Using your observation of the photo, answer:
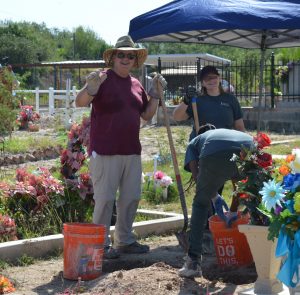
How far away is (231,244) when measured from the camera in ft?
20.9

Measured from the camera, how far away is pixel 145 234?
26.1ft

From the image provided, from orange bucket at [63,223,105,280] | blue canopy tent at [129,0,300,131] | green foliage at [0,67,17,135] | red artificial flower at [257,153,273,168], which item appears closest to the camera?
red artificial flower at [257,153,273,168]

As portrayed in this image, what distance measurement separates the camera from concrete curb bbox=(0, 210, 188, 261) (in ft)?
22.2

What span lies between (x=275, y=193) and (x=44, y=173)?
384 cm

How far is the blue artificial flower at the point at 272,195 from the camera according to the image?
4.62 metres

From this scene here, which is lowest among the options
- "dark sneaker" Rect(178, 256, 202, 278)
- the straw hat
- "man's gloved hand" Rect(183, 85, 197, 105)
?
"dark sneaker" Rect(178, 256, 202, 278)

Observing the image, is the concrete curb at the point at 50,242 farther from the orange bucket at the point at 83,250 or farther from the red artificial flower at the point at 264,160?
the red artificial flower at the point at 264,160

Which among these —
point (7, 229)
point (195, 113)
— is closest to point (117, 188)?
point (195, 113)

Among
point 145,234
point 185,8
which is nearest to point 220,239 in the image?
point 145,234

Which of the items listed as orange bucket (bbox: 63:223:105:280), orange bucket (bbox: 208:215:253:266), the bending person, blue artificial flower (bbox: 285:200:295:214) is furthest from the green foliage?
blue artificial flower (bbox: 285:200:295:214)

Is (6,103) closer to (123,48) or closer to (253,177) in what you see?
(123,48)

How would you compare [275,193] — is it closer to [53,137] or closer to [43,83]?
[53,137]

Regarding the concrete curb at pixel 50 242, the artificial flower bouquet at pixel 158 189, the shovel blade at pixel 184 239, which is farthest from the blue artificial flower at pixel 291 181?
the artificial flower bouquet at pixel 158 189

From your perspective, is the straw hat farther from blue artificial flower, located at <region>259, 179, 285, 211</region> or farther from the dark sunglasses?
blue artificial flower, located at <region>259, 179, 285, 211</region>
